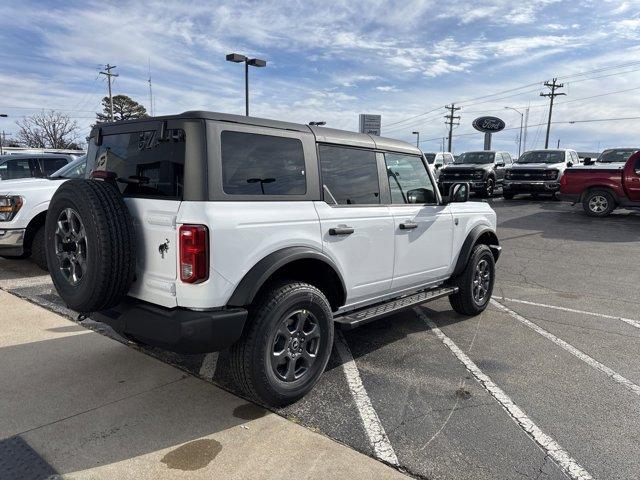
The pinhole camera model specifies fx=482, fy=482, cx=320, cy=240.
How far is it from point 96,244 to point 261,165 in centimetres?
112

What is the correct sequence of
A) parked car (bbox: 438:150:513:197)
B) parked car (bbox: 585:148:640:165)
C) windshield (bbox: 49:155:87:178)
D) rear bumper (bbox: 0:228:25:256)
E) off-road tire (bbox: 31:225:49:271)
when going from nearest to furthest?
rear bumper (bbox: 0:228:25:256), off-road tire (bbox: 31:225:49:271), windshield (bbox: 49:155:87:178), parked car (bbox: 585:148:640:165), parked car (bbox: 438:150:513:197)

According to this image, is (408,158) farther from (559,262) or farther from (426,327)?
(559,262)

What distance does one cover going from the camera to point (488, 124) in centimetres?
4053

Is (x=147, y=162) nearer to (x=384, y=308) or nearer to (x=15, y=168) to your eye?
(x=384, y=308)

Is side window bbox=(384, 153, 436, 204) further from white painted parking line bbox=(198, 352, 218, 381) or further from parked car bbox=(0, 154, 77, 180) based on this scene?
parked car bbox=(0, 154, 77, 180)

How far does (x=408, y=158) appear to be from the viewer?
15.1 ft

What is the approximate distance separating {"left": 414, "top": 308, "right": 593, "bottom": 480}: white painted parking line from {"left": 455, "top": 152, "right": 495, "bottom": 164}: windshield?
18073mm

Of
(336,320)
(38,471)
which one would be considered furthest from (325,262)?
(38,471)

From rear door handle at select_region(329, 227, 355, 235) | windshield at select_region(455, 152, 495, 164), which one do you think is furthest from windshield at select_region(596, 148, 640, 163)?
rear door handle at select_region(329, 227, 355, 235)

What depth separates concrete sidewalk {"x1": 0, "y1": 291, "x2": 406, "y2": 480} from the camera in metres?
2.60

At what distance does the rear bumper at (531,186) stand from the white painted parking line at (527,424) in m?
15.4

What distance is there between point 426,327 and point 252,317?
2.55m

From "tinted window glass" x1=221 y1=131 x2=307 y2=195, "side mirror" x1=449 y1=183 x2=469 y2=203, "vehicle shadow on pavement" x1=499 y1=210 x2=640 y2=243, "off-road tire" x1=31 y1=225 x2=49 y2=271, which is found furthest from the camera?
"vehicle shadow on pavement" x1=499 y1=210 x2=640 y2=243

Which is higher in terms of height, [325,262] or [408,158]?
[408,158]
